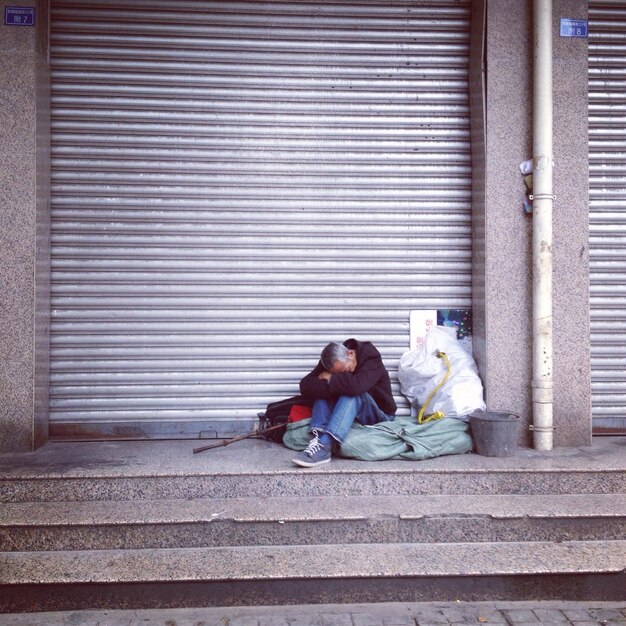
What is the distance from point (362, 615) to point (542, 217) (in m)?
3.43

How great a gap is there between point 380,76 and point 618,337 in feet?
10.7

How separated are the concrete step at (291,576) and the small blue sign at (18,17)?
4158 mm

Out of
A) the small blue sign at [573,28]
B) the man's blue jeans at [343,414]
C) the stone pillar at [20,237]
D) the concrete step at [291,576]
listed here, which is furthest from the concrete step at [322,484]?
the small blue sign at [573,28]

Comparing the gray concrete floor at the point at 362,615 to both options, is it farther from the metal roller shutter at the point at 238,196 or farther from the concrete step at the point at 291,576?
the metal roller shutter at the point at 238,196

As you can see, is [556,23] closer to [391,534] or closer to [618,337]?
[618,337]

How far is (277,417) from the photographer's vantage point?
5.66 m

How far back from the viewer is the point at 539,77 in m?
5.41

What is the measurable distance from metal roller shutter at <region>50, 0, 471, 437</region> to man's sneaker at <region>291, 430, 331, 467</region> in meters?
1.07

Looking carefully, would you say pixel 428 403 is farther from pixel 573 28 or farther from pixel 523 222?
pixel 573 28

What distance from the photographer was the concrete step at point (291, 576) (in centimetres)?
383

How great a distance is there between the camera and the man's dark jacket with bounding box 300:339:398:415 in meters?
5.12

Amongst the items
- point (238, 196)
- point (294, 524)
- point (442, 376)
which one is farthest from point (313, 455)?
point (238, 196)

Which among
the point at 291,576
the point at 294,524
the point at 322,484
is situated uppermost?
the point at 322,484

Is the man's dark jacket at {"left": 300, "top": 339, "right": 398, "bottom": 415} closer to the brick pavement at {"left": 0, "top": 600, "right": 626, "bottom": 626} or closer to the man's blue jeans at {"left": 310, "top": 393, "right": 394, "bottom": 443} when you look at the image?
the man's blue jeans at {"left": 310, "top": 393, "right": 394, "bottom": 443}
